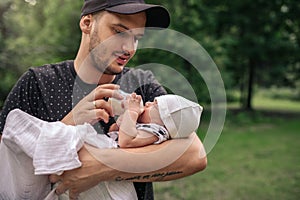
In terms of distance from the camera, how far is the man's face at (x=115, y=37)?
4.75 feet

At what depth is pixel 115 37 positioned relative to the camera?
146 centimetres

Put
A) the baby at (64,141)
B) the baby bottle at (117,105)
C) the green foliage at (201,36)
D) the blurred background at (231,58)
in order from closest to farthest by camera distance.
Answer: the baby at (64,141)
the baby bottle at (117,105)
the green foliage at (201,36)
the blurred background at (231,58)

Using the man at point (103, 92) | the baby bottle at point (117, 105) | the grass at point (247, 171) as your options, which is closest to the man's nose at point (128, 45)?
the man at point (103, 92)

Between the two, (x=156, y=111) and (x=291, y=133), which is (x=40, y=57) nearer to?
(x=156, y=111)

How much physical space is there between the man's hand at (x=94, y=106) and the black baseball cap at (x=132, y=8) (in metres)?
0.30

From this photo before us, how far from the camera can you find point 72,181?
1279 millimetres

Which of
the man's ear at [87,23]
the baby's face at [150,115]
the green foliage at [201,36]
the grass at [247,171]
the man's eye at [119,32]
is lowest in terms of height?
the grass at [247,171]

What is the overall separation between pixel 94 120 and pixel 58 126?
4.8 inches

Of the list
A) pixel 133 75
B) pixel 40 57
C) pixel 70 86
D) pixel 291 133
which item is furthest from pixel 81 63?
pixel 291 133

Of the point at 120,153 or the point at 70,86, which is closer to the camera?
the point at 120,153

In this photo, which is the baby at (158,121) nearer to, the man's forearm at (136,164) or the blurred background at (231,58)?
the man's forearm at (136,164)

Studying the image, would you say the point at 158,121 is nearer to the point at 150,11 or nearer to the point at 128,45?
the point at 128,45

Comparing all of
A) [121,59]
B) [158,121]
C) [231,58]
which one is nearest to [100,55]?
[121,59]

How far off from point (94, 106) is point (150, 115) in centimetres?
26
